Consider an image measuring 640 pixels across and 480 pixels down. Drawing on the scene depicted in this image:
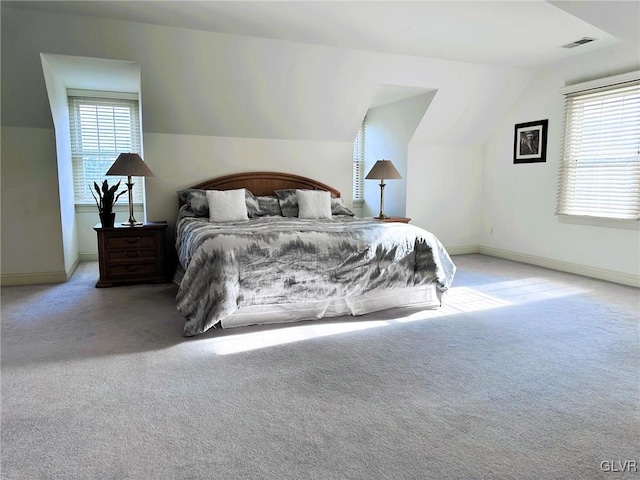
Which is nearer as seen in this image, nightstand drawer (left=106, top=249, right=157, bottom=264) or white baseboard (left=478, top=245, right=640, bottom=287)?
nightstand drawer (left=106, top=249, right=157, bottom=264)

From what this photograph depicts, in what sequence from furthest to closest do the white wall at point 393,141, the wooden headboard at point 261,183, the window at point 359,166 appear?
the window at point 359,166 → the white wall at point 393,141 → the wooden headboard at point 261,183

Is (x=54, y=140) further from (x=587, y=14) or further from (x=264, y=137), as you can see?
(x=587, y=14)

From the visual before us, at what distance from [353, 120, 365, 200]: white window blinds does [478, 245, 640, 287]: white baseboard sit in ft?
6.53

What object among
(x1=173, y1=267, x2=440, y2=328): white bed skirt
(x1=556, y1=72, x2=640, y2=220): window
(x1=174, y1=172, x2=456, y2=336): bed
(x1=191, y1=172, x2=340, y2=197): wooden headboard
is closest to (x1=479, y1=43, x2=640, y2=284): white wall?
(x1=556, y1=72, x2=640, y2=220): window

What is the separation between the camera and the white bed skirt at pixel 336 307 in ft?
10.5

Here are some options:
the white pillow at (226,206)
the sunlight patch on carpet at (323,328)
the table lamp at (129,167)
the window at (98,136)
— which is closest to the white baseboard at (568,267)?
the sunlight patch on carpet at (323,328)

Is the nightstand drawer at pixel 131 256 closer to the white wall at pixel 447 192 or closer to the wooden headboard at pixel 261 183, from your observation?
the wooden headboard at pixel 261 183

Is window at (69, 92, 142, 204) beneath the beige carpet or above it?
above

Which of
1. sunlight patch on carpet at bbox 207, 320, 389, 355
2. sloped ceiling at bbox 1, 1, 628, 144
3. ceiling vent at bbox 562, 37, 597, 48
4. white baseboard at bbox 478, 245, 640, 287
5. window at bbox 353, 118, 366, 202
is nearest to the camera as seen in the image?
sunlight patch on carpet at bbox 207, 320, 389, 355

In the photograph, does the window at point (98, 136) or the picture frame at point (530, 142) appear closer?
the picture frame at point (530, 142)

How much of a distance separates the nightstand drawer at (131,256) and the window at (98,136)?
162cm

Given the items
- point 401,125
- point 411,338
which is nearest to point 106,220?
point 411,338

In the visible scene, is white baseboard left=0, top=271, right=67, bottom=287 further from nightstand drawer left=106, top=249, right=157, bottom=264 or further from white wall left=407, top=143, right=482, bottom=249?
white wall left=407, top=143, right=482, bottom=249

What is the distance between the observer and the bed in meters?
3.01
